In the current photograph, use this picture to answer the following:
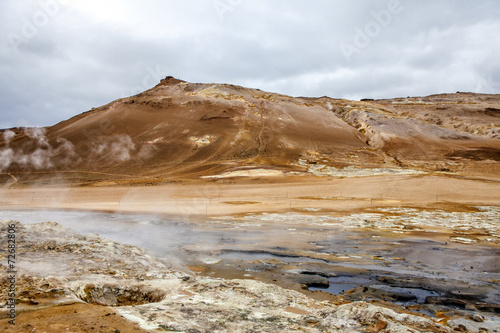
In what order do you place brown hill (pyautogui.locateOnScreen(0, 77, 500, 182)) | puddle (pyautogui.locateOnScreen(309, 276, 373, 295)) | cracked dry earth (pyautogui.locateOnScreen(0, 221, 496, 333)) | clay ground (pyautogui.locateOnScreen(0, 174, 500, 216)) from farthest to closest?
1. brown hill (pyautogui.locateOnScreen(0, 77, 500, 182))
2. clay ground (pyautogui.locateOnScreen(0, 174, 500, 216))
3. puddle (pyautogui.locateOnScreen(309, 276, 373, 295))
4. cracked dry earth (pyautogui.locateOnScreen(0, 221, 496, 333))

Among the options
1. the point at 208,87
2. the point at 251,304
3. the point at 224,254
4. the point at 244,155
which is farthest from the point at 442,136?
the point at 251,304

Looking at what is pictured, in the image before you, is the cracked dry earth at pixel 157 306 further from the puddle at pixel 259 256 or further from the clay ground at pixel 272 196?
the clay ground at pixel 272 196

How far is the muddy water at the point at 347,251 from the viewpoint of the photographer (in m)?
7.81

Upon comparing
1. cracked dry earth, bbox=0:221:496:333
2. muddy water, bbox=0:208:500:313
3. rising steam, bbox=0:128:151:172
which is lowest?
muddy water, bbox=0:208:500:313

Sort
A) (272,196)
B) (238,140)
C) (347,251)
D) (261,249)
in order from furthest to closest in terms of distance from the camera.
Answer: (238,140)
(272,196)
(261,249)
(347,251)

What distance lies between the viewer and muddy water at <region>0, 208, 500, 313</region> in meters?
7.81

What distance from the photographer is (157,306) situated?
16.5ft

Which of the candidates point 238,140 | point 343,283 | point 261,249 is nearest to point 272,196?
point 261,249

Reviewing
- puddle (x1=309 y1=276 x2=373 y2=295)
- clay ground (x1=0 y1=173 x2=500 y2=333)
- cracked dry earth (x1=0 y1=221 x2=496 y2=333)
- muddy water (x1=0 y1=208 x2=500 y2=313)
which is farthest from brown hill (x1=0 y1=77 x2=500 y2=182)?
cracked dry earth (x1=0 y1=221 x2=496 y2=333)

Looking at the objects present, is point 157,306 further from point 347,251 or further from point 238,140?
point 238,140

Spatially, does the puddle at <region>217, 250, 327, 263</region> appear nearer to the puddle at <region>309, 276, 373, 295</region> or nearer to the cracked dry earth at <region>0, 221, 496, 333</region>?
the puddle at <region>309, 276, 373, 295</region>

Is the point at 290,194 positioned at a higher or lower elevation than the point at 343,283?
lower

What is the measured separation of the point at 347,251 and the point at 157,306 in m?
7.45

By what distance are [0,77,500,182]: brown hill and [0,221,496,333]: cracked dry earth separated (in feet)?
129
